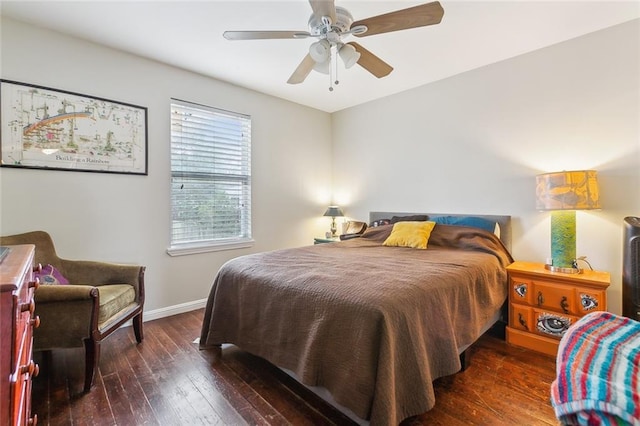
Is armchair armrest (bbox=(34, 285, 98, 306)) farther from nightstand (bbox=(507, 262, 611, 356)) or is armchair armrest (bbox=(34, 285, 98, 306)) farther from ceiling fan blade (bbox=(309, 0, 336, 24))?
nightstand (bbox=(507, 262, 611, 356))

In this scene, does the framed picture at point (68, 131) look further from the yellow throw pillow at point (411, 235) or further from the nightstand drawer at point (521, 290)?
the nightstand drawer at point (521, 290)

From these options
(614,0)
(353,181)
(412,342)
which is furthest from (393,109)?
(412,342)

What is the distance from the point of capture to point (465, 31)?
2.37 meters

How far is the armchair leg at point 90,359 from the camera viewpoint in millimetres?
1773

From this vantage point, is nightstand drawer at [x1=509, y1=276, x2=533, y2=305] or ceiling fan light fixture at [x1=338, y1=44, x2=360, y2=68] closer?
ceiling fan light fixture at [x1=338, y1=44, x2=360, y2=68]

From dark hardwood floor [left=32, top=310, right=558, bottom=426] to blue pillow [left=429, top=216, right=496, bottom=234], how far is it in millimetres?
1118

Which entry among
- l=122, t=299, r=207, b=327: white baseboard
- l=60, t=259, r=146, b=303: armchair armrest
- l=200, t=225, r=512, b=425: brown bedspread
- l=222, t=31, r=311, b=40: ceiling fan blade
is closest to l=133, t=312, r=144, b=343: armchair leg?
l=60, t=259, r=146, b=303: armchair armrest

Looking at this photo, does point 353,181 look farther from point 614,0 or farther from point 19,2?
point 19,2

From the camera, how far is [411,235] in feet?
9.74

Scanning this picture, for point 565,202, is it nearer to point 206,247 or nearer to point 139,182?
point 206,247

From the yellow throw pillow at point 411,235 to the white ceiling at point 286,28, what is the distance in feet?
5.47

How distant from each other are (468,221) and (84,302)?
10.8 ft

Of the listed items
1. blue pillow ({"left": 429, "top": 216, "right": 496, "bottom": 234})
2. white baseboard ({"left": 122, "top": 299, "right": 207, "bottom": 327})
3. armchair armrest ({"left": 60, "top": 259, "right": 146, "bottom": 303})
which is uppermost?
blue pillow ({"left": 429, "top": 216, "right": 496, "bottom": 234})

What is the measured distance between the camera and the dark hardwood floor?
1.55m
